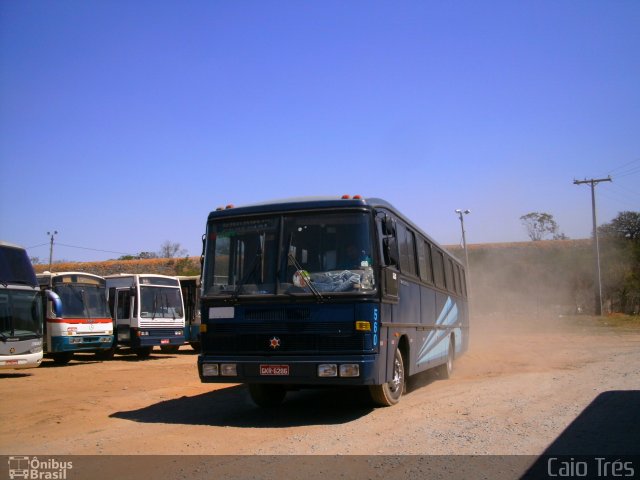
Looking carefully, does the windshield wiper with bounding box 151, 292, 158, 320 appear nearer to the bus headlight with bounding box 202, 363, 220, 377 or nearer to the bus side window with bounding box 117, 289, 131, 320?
the bus side window with bounding box 117, 289, 131, 320

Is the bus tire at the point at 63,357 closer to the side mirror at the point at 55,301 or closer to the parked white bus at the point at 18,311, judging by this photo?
the side mirror at the point at 55,301

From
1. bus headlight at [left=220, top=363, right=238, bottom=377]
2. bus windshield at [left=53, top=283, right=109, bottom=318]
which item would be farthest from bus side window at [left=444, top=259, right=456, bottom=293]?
bus windshield at [left=53, top=283, right=109, bottom=318]

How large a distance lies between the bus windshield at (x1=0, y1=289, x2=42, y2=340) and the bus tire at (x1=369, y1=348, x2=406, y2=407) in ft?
35.7

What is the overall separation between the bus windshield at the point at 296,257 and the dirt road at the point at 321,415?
193cm

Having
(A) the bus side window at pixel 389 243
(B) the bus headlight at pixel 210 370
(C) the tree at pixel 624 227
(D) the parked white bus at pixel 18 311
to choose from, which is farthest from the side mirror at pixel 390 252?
(C) the tree at pixel 624 227

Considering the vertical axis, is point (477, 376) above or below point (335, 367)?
below

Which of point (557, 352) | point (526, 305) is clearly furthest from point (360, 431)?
point (526, 305)

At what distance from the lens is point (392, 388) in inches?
380

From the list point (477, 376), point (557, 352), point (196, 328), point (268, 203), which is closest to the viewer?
point (268, 203)

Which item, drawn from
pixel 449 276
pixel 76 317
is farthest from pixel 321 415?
pixel 76 317

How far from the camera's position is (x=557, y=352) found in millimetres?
21359

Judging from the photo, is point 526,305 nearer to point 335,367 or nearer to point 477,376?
point 477,376

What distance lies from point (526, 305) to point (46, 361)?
3916 centimetres

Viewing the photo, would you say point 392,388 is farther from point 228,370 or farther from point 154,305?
point 154,305
